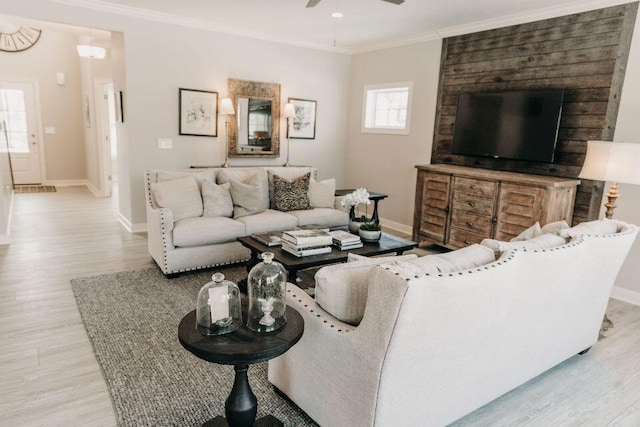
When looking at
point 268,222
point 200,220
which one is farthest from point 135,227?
point 268,222

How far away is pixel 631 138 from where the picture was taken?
3725 millimetres

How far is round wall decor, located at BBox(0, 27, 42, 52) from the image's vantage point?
7629 millimetres

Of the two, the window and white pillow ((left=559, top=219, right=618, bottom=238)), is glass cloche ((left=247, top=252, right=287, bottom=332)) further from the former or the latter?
the window

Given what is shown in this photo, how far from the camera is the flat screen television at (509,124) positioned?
4.20 m

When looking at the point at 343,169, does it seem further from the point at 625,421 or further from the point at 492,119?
the point at 625,421

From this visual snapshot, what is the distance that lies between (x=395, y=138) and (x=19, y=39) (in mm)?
7123

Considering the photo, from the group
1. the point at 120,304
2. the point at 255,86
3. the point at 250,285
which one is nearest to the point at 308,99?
the point at 255,86

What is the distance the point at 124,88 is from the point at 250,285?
13.9 ft

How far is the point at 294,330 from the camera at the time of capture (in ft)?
5.63

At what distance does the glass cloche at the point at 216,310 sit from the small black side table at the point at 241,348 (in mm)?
30

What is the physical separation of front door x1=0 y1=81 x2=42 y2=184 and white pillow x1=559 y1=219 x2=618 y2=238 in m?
9.20

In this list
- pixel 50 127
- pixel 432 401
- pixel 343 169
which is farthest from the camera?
pixel 50 127

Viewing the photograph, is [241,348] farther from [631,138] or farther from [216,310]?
[631,138]

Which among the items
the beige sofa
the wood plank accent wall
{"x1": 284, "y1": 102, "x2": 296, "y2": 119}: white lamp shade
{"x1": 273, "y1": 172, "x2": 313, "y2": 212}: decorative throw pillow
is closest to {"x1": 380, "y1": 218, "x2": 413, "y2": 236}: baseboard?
the wood plank accent wall
